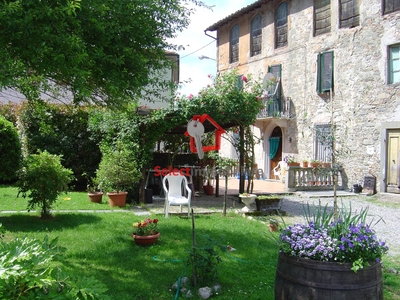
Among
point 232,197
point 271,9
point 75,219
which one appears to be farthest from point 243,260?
point 271,9

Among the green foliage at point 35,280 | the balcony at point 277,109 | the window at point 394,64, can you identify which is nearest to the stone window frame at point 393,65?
the window at point 394,64

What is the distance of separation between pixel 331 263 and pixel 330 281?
13 centimetres

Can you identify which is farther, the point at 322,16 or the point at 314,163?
the point at 322,16

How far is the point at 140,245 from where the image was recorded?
5469mm

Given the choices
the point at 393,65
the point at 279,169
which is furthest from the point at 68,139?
the point at 393,65

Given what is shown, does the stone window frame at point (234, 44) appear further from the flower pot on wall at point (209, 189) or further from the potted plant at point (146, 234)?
the potted plant at point (146, 234)

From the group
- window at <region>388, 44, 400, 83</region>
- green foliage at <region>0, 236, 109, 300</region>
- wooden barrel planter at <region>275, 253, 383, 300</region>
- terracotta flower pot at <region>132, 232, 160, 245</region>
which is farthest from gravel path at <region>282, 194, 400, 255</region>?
window at <region>388, 44, 400, 83</region>

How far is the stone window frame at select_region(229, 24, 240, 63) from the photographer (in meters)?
20.2

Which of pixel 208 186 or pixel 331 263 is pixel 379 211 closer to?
pixel 208 186

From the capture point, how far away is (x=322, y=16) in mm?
15398

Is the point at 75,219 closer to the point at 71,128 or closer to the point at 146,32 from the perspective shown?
the point at 146,32

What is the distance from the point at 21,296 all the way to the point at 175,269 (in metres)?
2.64

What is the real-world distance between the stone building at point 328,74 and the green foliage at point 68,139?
6289 mm

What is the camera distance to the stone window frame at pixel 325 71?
1488 centimetres
